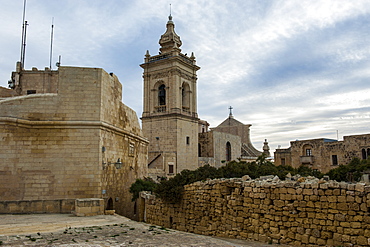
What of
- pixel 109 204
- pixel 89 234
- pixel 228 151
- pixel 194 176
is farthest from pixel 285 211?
pixel 228 151

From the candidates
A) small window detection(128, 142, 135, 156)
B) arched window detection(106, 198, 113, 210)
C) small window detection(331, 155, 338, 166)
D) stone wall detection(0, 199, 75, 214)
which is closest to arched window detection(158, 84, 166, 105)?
small window detection(128, 142, 135, 156)

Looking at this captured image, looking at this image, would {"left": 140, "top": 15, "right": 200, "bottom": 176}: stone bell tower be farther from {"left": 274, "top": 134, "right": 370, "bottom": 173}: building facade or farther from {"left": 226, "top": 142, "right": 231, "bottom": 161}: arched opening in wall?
{"left": 274, "top": 134, "right": 370, "bottom": 173}: building facade

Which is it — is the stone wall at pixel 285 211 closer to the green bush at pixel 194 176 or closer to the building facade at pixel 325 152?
the green bush at pixel 194 176

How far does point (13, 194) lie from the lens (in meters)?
10.1

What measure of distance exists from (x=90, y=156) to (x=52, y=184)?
1.51m

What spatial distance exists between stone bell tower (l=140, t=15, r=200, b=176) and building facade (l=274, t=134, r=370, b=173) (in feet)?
29.4

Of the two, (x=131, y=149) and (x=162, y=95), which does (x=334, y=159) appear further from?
(x=131, y=149)

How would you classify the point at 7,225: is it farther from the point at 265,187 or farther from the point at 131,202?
the point at 131,202

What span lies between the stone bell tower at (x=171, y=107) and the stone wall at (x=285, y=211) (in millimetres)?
15634

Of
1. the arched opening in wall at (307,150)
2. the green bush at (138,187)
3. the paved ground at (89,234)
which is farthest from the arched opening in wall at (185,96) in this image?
the paved ground at (89,234)

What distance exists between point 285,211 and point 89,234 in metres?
4.26

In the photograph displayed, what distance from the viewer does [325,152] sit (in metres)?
26.7

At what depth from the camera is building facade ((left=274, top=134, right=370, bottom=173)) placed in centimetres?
2452

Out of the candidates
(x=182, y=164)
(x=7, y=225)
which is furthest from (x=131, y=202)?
(x=182, y=164)
